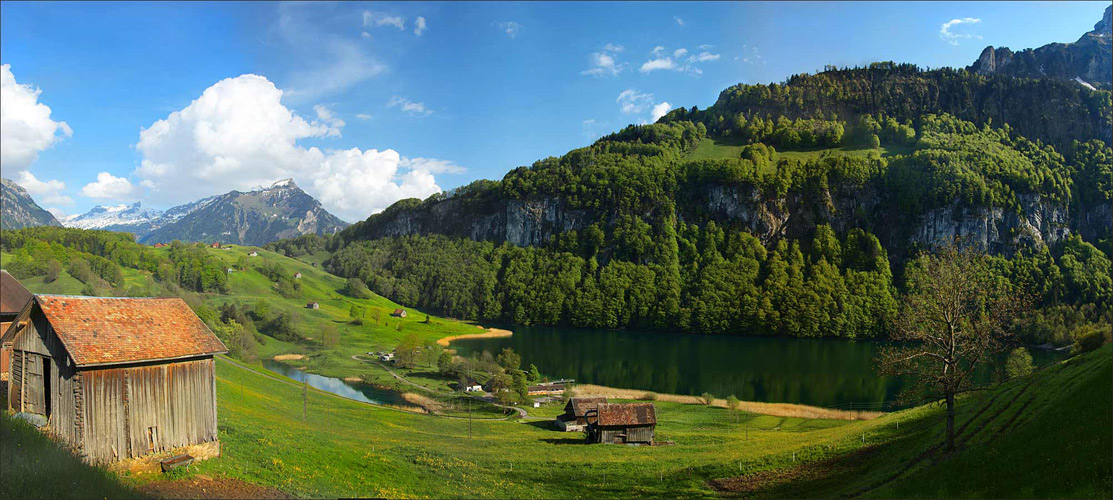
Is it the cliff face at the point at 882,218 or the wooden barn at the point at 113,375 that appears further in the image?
the cliff face at the point at 882,218

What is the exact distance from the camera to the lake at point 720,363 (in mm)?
69062

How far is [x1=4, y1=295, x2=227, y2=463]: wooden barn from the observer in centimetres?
1852

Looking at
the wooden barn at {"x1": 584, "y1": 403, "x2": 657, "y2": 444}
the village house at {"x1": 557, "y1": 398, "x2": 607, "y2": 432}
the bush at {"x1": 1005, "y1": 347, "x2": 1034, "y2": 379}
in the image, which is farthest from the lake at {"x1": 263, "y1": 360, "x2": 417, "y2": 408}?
the bush at {"x1": 1005, "y1": 347, "x2": 1034, "y2": 379}

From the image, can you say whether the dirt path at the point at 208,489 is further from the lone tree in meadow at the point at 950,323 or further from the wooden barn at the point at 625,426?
the wooden barn at the point at 625,426

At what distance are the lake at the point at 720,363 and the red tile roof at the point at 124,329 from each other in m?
54.5

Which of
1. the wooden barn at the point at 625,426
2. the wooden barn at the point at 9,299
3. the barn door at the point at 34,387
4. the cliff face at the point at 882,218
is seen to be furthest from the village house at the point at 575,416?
the cliff face at the point at 882,218

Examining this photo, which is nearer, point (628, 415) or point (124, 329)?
point (124, 329)

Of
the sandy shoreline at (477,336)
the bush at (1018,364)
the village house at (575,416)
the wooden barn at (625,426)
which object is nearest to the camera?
the wooden barn at (625,426)

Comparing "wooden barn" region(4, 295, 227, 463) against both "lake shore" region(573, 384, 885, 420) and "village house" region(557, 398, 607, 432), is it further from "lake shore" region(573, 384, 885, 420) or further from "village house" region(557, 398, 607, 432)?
"lake shore" region(573, 384, 885, 420)

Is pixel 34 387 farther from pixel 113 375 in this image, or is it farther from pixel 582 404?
pixel 582 404

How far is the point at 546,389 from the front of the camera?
232 feet

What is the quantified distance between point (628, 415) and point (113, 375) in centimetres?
3307

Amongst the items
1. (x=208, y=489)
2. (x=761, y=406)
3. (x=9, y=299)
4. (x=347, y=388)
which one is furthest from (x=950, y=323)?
(x=347, y=388)

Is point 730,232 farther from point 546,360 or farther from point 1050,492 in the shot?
point 1050,492
